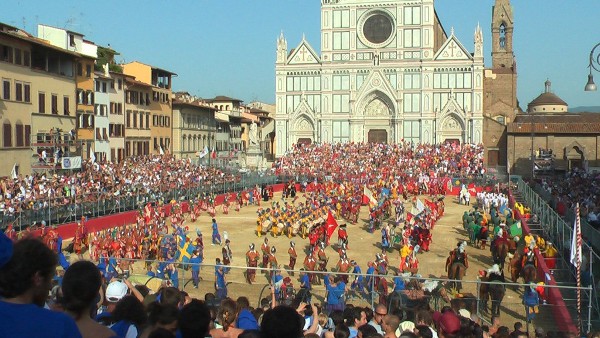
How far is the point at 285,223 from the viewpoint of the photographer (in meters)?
30.4

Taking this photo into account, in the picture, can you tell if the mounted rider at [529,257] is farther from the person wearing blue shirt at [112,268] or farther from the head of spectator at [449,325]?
the head of spectator at [449,325]

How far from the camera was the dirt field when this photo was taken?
13016 mm

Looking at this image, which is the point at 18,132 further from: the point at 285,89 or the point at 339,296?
the point at 285,89

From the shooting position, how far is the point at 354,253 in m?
26.3

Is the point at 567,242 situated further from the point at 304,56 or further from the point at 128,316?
the point at 304,56

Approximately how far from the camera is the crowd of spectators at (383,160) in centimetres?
5347

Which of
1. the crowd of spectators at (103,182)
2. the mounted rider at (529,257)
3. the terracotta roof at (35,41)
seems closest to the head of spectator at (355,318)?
the mounted rider at (529,257)

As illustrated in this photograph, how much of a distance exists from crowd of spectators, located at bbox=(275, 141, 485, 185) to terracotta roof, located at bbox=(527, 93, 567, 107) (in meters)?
28.9

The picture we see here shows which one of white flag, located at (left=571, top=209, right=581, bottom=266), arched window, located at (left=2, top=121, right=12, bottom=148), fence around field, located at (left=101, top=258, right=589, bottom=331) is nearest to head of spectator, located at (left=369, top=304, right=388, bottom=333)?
fence around field, located at (left=101, top=258, right=589, bottom=331)

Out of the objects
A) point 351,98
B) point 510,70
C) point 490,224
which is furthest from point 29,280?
point 510,70

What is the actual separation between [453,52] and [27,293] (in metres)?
Answer: 72.0

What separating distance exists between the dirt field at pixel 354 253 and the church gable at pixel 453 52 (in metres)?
33.2

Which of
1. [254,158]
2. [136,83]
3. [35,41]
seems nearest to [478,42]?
[254,158]

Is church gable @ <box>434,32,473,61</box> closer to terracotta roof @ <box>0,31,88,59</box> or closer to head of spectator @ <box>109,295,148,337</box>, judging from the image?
terracotta roof @ <box>0,31,88,59</box>
